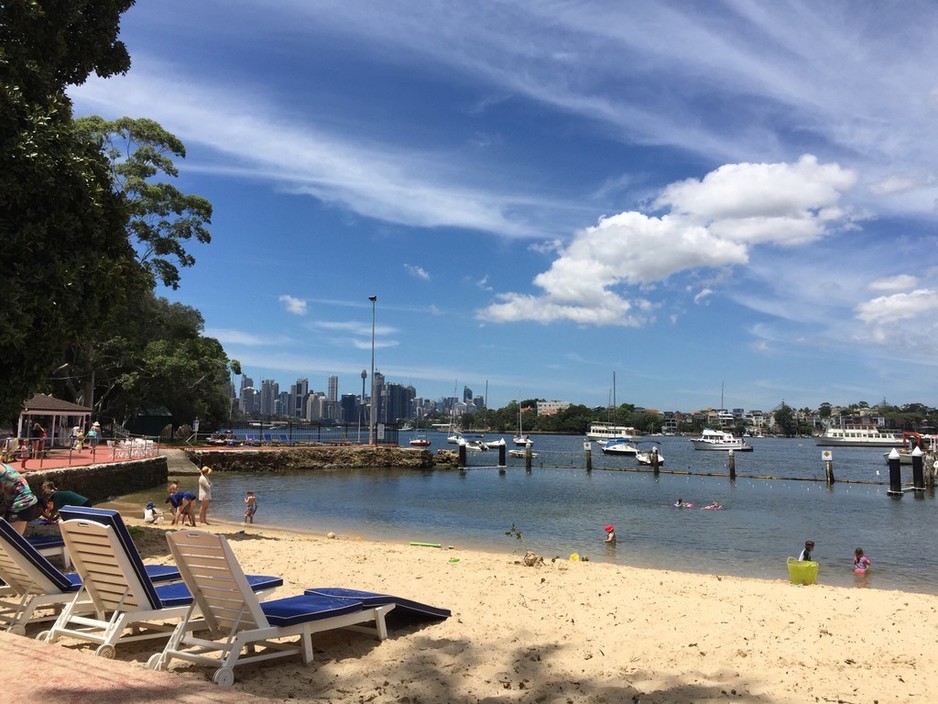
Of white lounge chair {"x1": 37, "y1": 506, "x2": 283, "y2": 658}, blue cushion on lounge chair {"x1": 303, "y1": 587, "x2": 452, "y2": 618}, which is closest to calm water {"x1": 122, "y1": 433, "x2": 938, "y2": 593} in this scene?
blue cushion on lounge chair {"x1": 303, "y1": 587, "x2": 452, "y2": 618}

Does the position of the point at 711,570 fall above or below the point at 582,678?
below

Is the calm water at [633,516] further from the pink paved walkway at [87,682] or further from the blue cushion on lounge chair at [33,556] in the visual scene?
the pink paved walkway at [87,682]

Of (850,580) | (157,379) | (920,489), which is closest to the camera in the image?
(850,580)

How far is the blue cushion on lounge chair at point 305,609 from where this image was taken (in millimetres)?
4820

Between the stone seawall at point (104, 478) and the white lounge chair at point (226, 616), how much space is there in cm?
1173

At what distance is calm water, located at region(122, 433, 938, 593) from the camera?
1756 cm

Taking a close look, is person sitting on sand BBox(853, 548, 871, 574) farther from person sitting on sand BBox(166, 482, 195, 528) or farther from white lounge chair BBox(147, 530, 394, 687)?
person sitting on sand BBox(166, 482, 195, 528)

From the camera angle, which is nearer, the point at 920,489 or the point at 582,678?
the point at 582,678

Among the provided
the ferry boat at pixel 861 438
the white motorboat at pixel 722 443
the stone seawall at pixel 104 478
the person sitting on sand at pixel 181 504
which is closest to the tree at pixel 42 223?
the stone seawall at pixel 104 478

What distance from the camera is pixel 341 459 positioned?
5066 centimetres

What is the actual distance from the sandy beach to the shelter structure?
79.3 ft

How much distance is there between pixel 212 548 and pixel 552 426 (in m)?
193

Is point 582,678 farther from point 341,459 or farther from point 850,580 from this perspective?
point 341,459

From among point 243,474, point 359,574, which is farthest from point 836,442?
point 359,574
